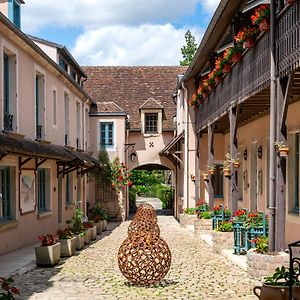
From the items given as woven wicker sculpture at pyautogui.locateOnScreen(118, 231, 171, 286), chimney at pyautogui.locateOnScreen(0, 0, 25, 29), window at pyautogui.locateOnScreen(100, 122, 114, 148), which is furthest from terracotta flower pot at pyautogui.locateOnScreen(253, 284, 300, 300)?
window at pyautogui.locateOnScreen(100, 122, 114, 148)

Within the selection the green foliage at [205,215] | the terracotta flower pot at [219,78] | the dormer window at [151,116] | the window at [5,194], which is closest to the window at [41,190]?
the window at [5,194]

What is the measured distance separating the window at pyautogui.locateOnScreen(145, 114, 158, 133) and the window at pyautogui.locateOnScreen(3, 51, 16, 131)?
1643cm

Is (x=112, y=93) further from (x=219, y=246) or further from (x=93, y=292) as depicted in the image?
(x=93, y=292)

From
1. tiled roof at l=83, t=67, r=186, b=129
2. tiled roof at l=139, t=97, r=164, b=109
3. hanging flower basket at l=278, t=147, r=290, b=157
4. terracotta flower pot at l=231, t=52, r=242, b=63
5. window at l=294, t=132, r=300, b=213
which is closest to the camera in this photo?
hanging flower basket at l=278, t=147, r=290, b=157

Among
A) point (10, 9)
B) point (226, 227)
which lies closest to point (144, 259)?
point (226, 227)

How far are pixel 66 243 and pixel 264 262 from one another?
5827 millimetres

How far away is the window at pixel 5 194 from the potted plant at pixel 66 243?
1579mm

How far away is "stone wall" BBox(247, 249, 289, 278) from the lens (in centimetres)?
1007

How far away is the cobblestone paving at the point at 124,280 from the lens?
9373 mm

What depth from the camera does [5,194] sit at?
49.7 ft

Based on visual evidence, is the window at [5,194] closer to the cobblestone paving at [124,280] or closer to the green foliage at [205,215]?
the cobblestone paving at [124,280]

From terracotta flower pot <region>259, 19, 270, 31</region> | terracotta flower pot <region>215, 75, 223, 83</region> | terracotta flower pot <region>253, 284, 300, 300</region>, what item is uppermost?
terracotta flower pot <region>259, 19, 270, 31</region>

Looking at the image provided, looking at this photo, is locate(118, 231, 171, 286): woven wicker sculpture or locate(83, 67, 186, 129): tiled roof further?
locate(83, 67, 186, 129): tiled roof

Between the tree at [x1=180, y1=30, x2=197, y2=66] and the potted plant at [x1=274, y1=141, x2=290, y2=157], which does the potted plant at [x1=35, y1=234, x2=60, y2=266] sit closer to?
the potted plant at [x1=274, y1=141, x2=290, y2=157]
